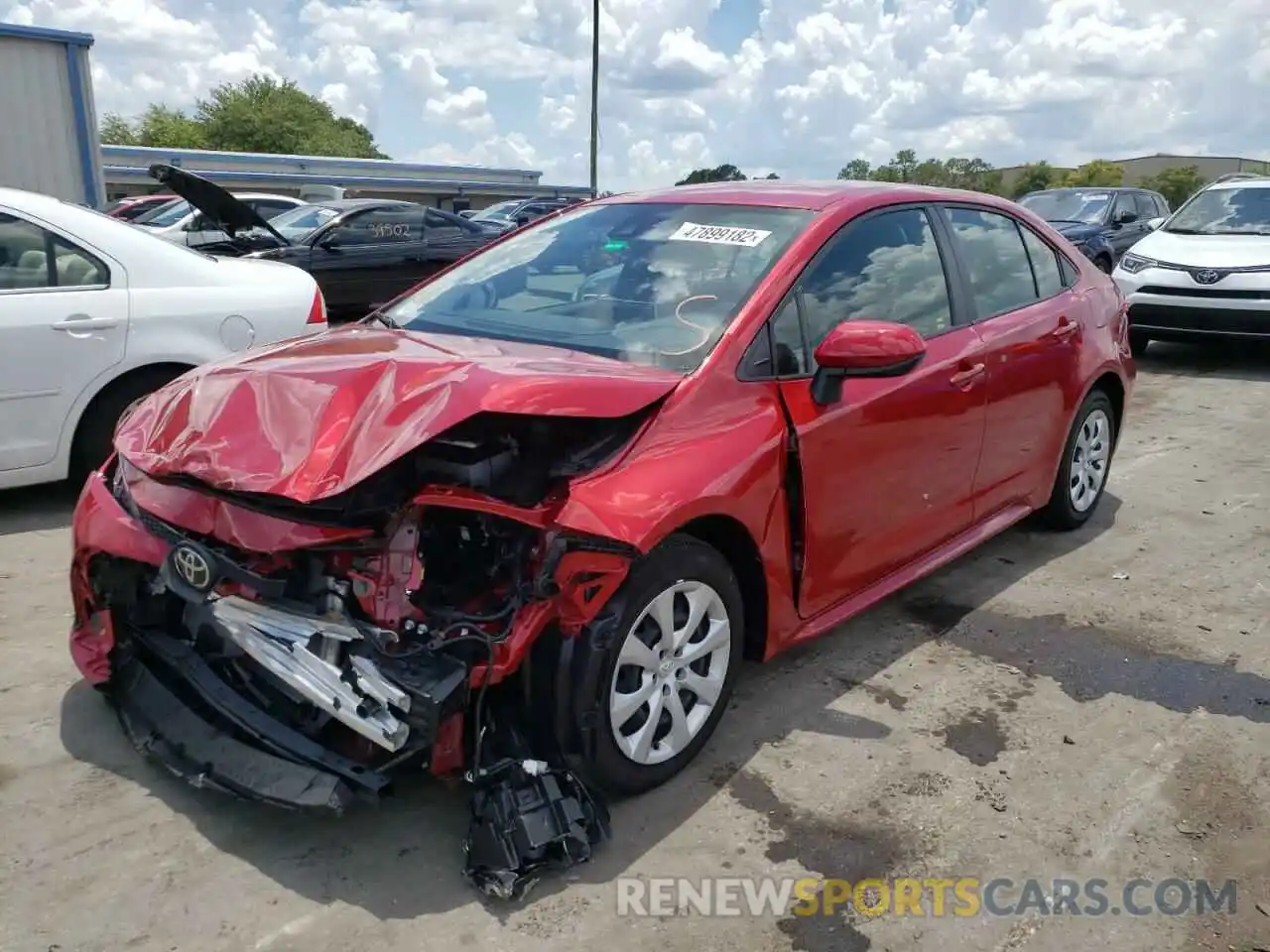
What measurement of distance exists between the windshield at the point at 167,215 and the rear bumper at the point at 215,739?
1367 centimetres

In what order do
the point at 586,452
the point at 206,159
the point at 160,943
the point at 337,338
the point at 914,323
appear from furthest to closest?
1. the point at 206,159
2. the point at 914,323
3. the point at 337,338
4. the point at 586,452
5. the point at 160,943

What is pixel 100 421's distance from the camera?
5.11 metres

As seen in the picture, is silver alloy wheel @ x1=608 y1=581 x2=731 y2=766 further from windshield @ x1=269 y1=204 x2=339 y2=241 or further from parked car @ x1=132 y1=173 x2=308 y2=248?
windshield @ x1=269 y1=204 x2=339 y2=241

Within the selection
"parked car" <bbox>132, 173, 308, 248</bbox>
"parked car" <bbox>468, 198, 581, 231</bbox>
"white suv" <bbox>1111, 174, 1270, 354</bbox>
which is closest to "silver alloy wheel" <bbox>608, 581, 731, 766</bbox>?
"white suv" <bbox>1111, 174, 1270, 354</bbox>

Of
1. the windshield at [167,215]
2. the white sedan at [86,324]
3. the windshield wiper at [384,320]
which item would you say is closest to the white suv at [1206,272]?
the windshield wiper at [384,320]

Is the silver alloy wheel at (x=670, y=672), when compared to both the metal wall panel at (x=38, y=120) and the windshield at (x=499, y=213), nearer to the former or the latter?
the metal wall panel at (x=38, y=120)

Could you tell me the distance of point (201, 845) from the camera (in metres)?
2.70

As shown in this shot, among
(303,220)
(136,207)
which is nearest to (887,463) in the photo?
(303,220)

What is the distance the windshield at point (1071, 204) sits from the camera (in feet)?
44.4

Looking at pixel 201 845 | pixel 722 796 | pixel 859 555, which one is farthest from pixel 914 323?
pixel 201 845

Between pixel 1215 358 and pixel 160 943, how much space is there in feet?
35.7

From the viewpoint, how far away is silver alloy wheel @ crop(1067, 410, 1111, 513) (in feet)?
16.6

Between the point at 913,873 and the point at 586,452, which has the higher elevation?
the point at 586,452

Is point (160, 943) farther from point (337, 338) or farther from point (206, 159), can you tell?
point (206, 159)
